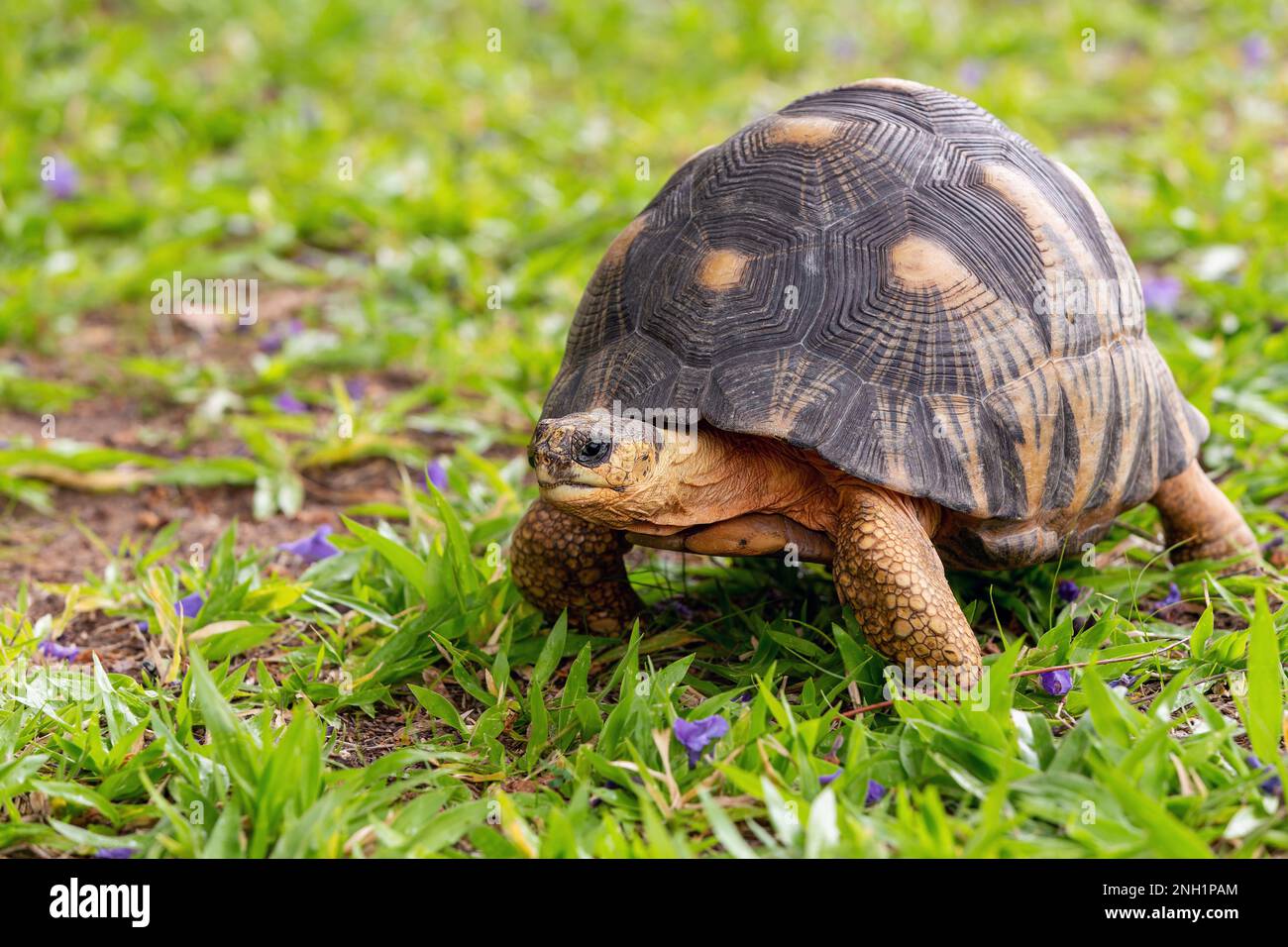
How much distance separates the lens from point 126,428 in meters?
5.23

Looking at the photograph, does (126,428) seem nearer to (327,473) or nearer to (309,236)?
(327,473)

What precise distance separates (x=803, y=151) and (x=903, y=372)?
70cm

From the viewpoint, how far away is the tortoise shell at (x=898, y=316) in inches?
120

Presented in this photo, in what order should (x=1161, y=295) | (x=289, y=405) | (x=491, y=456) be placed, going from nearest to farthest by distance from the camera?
(x=491, y=456) < (x=289, y=405) < (x=1161, y=295)

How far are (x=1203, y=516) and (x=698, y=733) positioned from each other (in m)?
1.87

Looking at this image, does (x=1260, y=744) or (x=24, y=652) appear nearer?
(x=1260, y=744)

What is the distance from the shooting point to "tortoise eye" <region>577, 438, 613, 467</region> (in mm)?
2885

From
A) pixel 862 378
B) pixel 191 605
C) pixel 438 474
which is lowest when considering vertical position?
pixel 191 605

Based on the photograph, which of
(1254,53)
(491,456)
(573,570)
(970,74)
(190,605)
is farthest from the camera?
(1254,53)

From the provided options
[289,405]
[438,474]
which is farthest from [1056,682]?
[289,405]

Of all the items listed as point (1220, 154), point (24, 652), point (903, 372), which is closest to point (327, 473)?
point (24, 652)

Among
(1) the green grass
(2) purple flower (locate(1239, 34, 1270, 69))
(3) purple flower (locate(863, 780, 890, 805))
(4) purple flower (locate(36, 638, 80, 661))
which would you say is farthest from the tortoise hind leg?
(2) purple flower (locate(1239, 34, 1270, 69))

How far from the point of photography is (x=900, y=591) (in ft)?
9.86

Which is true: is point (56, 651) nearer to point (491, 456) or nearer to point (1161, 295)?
point (491, 456)
